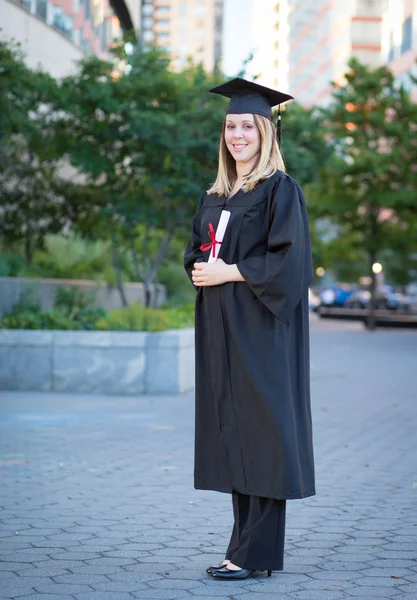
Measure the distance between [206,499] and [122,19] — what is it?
106 ft

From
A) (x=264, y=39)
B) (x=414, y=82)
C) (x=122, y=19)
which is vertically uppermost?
(x=264, y=39)

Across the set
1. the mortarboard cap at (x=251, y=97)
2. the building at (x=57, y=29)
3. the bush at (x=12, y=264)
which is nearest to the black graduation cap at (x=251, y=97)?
the mortarboard cap at (x=251, y=97)

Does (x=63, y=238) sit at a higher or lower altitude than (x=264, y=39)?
lower

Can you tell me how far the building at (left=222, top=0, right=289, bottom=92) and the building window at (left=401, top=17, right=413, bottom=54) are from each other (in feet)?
268

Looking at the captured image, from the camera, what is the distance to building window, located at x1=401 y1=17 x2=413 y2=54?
67.2 metres

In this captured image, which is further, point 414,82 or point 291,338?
point 414,82

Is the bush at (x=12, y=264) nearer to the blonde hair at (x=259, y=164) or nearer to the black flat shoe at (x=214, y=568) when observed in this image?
the blonde hair at (x=259, y=164)

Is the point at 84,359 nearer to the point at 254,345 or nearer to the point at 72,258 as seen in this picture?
the point at 72,258

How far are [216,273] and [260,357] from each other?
0.40 metres

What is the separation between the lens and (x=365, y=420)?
11.2 meters

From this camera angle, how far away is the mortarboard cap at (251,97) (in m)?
A: 4.88

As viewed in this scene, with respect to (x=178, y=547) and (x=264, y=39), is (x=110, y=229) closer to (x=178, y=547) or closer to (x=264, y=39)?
(x=178, y=547)

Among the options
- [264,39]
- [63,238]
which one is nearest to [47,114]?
[63,238]

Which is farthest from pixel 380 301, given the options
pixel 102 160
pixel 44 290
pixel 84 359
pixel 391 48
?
pixel 84 359
